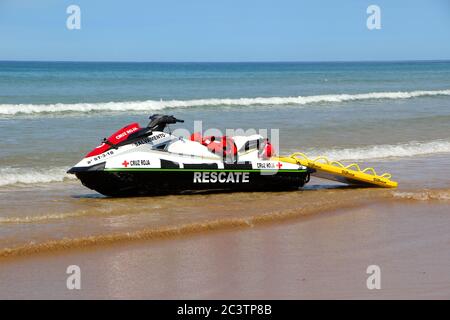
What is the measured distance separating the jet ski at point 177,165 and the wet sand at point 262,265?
6.45 feet

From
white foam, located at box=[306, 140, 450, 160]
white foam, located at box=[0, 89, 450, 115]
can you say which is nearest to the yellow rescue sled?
white foam, located at box=[306, 140, 450, 160]

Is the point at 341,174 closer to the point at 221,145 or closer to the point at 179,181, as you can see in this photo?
the point at 221,145

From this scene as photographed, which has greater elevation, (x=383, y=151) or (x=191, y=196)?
(x=383, y=151)

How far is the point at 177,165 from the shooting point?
10305 mm

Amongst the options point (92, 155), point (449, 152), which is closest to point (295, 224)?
point (92, 155)

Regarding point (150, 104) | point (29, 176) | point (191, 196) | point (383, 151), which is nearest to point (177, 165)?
point (191, 196)

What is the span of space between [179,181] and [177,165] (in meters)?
0.26

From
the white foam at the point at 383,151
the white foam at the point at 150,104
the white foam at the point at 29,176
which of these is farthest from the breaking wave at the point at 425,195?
the white foam at the point at 150,104

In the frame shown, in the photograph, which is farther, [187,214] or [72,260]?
[187,214]

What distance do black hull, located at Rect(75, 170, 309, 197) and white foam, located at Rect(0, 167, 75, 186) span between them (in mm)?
1969

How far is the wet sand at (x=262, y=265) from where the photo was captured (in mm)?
6188

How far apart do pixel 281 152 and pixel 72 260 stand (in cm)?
855
